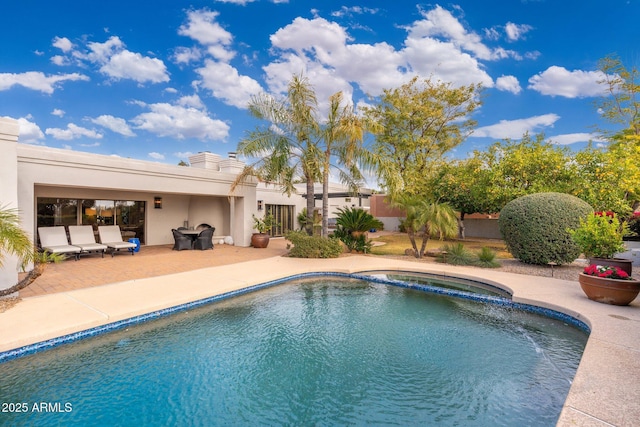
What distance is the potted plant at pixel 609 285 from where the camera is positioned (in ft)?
21.3

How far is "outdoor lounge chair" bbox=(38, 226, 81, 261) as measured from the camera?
11447mm

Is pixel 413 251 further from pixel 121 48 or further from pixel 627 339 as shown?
pixel 121 48

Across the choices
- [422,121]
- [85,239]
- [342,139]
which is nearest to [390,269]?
[342,139]

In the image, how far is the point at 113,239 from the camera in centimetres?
1383

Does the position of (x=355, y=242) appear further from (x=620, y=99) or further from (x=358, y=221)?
(x=620, y=99)

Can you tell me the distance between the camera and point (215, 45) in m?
16.0

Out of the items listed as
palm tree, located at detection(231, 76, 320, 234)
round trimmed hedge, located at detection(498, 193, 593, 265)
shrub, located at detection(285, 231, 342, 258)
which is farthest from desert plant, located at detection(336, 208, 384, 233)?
round trimmed hedge, located at detection(498, 193, 593, 265)

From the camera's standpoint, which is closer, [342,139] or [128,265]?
[128,265]

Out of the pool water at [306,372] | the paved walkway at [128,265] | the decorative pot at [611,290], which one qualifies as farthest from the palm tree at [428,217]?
the paved walkway at [128,265]

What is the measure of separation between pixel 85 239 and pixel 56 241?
954 mm

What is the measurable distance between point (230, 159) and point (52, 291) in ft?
37.6

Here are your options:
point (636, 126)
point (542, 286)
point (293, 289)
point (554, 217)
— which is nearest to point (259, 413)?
point (293, 289)

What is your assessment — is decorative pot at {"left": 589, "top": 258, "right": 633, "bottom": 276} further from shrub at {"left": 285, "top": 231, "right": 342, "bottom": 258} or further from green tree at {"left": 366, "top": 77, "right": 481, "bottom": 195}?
green tree at {"left": 366, "top": 77, "right": 481, "bottom": 195}

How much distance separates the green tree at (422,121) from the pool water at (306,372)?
1581cm
